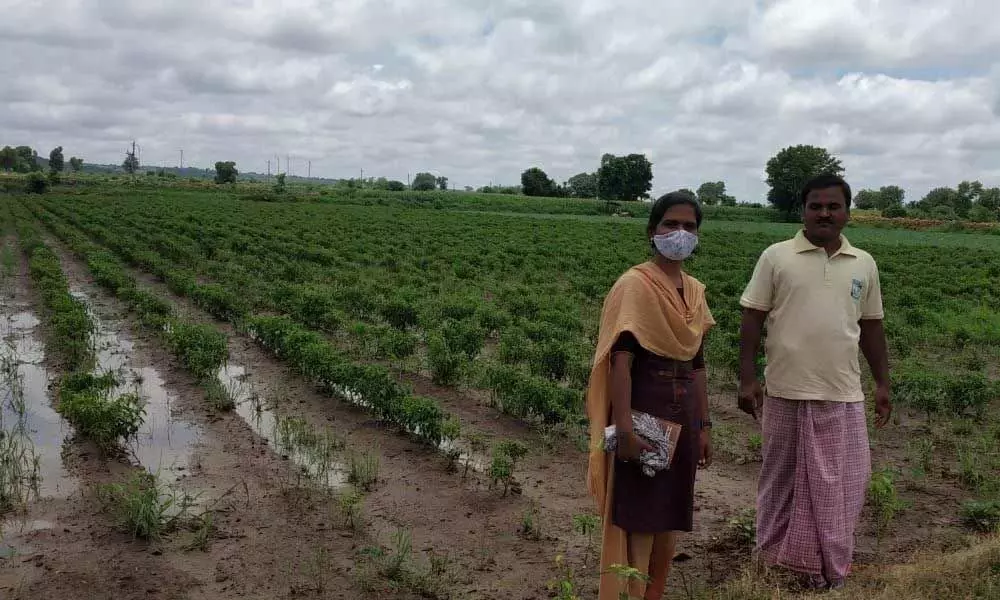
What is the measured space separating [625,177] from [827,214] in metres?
77.8

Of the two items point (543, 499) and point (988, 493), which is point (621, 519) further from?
point (988, 493)

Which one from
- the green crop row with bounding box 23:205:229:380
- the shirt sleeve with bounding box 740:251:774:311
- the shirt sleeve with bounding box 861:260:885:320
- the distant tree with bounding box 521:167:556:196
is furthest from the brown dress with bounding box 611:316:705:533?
the distant tree with bounding box 521:167:556:196

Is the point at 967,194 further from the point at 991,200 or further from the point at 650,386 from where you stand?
the point at 650,386

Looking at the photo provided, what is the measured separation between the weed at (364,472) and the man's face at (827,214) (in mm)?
3701

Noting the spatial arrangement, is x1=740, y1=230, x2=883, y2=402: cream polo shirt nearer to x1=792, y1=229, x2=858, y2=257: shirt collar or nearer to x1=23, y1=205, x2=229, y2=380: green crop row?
x1=792, y1=229, x2=858, y2=257: shirt collar

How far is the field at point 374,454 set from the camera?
429cm

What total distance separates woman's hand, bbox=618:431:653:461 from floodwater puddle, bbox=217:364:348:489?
10.5 ft

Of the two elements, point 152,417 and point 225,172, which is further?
point 225,172

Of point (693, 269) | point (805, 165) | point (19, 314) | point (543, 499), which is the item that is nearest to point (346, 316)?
point (19, 314)

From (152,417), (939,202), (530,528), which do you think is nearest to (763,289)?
(530,528)

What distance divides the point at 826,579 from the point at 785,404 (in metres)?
0.87

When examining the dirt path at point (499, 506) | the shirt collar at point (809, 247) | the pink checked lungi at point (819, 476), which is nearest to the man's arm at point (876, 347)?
the pink checked lungi at point (819, 476)

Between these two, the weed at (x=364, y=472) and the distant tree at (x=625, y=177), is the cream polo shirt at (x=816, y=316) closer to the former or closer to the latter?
the weed at (x=364, y=472)

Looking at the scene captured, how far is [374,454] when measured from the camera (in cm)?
643
